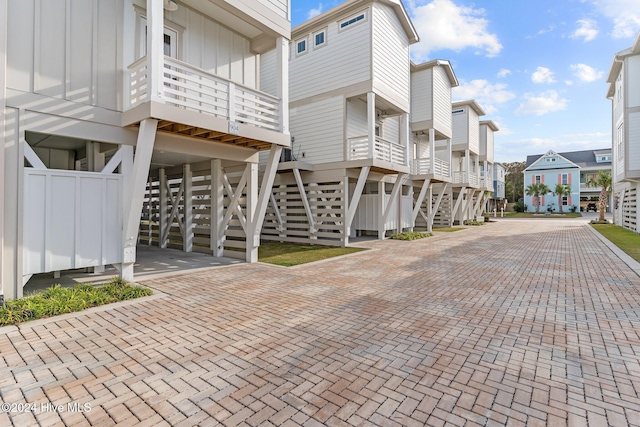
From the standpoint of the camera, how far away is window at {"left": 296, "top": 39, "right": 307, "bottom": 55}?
566 inches

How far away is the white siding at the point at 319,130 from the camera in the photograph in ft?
43.7

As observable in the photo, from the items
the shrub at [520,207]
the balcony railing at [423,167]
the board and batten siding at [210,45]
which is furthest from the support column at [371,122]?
the shrub at [520,207]

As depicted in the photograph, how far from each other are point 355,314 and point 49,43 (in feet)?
23.2

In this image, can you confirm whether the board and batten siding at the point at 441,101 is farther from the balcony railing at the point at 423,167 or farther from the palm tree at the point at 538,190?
the palm tree at the point at 538,190

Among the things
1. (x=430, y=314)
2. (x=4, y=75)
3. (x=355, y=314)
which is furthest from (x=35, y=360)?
(x=430, y=314)

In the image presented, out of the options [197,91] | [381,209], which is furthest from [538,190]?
[197,91]

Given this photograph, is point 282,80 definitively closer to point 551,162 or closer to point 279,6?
point 279,6

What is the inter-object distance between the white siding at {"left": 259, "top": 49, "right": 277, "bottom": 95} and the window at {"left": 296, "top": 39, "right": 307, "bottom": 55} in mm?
1585

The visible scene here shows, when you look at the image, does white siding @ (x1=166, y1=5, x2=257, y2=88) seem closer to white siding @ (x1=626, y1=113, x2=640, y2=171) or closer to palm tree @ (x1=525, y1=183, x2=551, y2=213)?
white siding @ (x1=626, y1=113, x2=640, y2=171)

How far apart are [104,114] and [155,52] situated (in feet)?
5.44

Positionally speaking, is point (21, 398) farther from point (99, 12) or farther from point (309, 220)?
point (309, 220)

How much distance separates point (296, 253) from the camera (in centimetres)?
1138

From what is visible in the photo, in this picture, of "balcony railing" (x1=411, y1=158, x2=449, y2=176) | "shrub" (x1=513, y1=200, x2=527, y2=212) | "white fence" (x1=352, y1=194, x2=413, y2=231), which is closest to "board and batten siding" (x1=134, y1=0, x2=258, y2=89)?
"white fence" (x1=352, y1=194, x2=413, y2=231)

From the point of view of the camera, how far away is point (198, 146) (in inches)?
312
